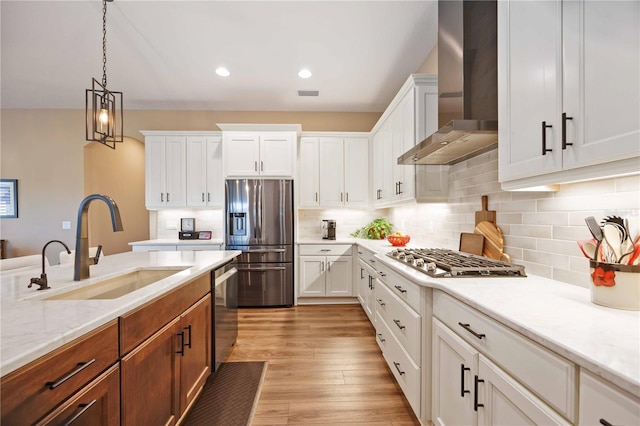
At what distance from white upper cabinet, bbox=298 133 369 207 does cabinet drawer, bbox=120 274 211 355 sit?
2.79 m

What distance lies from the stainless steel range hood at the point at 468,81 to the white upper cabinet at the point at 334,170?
89.6 inches

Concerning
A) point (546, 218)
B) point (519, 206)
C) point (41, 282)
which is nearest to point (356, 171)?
point (519, 206)

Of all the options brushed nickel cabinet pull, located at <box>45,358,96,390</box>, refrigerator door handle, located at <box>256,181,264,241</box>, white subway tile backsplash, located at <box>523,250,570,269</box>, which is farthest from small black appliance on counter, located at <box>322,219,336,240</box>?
brushed nickel cabinet pull, located at <box>45,358,96,390</box>

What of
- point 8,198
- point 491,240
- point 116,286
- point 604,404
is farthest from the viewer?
point 8,198

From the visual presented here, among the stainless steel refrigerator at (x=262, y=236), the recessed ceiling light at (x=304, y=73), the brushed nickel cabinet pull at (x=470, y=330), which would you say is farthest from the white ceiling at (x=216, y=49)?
the brushed nickel cabinet pull at (x=470, y=330)

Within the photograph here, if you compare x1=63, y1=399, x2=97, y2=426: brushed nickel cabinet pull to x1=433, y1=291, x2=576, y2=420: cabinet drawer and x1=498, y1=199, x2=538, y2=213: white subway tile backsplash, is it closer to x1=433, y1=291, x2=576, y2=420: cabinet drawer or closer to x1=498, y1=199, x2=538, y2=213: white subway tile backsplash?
x1=433, y1=291, x2=576, y2=420: cabinet drawer

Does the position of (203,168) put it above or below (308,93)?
below

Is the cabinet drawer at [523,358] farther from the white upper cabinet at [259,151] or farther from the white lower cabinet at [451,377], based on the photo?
the white upper cabinet at [259,151]

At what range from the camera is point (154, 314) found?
1.34 meters

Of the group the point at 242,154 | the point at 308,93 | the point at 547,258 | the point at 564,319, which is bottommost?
the point at 564,319

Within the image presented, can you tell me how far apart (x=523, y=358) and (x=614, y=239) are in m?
0.59

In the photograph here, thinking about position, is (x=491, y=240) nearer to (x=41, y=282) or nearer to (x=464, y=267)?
(x=464, y=267)

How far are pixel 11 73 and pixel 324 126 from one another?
4.21 meters

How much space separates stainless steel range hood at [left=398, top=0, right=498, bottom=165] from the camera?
1.79 meters
